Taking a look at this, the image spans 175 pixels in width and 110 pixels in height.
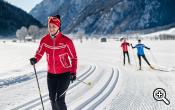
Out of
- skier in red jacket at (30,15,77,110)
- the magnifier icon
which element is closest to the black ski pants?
skier in red jacket at (30,15,77,110)

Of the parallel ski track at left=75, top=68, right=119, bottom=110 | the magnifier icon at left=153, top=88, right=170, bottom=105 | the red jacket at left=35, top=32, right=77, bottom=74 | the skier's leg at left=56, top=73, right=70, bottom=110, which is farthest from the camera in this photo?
the magnifier icon at left=153, top=88, right=170, bottom=105

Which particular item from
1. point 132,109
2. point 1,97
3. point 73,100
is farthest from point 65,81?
point 1,97

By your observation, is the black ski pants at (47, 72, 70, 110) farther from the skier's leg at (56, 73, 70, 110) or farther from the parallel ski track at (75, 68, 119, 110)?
the parallel ski track at (75, 68, 119, 110)

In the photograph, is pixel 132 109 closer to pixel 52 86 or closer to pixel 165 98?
pixel 165 98

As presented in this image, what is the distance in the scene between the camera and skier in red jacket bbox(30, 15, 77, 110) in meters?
6.52

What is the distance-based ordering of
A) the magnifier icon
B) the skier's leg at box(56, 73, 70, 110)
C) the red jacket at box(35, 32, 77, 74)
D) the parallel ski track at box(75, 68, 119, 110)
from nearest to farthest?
the skier's leg at box(56, 73, 70, 110), the red jacket at box(35, 32, 77, 74), the parallel ski track at box(75, 68, 119, 110), the magnifier icon

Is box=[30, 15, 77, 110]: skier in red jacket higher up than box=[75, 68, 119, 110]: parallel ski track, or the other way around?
box=[30, 15, 77, 110]: skier in red jacket

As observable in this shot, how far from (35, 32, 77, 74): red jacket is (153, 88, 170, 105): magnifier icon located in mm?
3435

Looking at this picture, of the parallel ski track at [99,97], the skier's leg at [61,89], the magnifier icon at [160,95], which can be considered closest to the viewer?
the skier's leg at [61,89]

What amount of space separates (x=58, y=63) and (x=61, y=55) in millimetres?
155

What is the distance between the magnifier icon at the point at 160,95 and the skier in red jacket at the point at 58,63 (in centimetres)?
344

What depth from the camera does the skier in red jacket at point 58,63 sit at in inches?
257

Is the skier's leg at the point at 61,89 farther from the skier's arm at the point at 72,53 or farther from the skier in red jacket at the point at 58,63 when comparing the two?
the skier's arm at the point at 72,53


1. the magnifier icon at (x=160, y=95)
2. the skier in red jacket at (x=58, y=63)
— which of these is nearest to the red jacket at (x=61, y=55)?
the skier in red jacket at (x=58, y=63)
